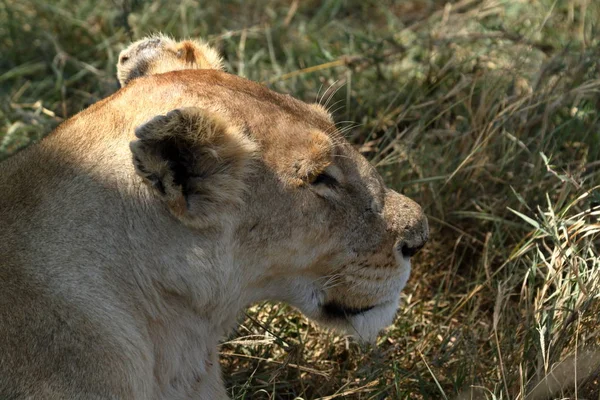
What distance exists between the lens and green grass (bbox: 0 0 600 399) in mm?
3793

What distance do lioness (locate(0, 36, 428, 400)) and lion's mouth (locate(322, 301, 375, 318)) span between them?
0.06m

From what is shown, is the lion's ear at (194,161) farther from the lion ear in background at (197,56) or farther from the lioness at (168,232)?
the lion ear in background at (197,56)

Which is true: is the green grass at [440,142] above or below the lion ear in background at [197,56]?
below

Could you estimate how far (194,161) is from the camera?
2924mm

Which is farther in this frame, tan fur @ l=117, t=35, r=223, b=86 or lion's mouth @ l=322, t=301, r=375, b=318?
tan fur @ l=117, t=35, r=223, b=86

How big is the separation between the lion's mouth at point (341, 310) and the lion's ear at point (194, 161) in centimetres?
62

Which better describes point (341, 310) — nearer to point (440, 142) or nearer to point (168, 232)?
point (168, 232)

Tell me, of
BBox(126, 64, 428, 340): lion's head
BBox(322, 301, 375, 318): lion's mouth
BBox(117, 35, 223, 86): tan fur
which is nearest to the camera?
BBox(126, 64, 428, 340): lion's head

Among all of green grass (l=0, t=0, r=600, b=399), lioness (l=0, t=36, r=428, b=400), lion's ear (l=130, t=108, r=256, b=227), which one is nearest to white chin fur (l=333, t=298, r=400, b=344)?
lioness (l=0, t=36, r=428, b=400)

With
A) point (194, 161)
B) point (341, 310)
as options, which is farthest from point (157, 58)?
point (341, 310)

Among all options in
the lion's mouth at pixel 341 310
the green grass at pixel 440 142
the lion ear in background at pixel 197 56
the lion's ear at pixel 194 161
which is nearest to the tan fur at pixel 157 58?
the lion ear in background at pixel 197 56

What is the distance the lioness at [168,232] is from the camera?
9.32 feet

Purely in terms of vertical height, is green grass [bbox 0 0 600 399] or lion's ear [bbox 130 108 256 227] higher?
lion's ear [bbox 130 108 256 227]

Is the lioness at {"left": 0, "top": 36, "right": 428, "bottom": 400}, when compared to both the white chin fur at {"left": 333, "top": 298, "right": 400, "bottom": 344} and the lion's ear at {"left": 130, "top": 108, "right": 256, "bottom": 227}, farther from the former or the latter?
the white chin fur at {"left": 333, "top": 298, "right": 400, "bottom": 344}
